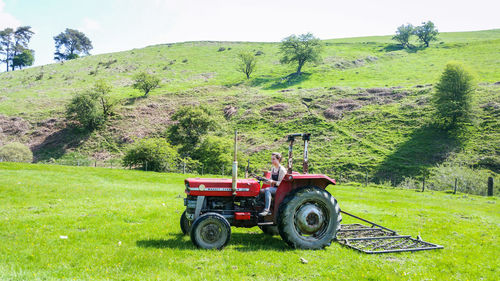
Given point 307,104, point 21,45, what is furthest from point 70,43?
point 307,104

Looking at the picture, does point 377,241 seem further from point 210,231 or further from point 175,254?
point 175,254

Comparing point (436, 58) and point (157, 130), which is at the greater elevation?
point (436, 58)

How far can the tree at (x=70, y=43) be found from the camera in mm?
111438

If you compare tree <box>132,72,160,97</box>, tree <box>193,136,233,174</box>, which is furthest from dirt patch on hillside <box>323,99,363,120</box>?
tree <box>132,72,160,97</box>

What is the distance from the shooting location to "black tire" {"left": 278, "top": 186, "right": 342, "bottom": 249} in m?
7.88

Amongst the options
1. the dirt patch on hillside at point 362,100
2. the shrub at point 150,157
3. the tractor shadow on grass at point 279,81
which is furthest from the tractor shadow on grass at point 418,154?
the tractor shadow on grass at point 279,81

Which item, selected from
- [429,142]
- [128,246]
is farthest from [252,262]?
[429,142]

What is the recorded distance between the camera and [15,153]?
135 feet

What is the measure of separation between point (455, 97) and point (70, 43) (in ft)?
389

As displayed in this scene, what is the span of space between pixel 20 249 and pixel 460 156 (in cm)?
4290

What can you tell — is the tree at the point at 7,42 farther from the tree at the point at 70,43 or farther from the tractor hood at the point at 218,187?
the tractor hood at the point at 218,187

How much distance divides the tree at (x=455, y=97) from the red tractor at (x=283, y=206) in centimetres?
4287

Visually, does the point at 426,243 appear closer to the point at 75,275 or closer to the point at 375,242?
the point at 375,242

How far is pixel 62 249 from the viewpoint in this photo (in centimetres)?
698
